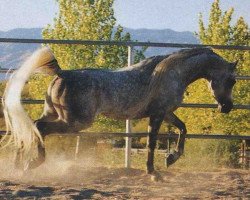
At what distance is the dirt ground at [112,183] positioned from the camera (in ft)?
14.8

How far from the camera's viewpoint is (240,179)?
560cm

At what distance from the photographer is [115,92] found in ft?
17.5

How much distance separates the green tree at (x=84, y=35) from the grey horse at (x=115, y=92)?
16.0 m

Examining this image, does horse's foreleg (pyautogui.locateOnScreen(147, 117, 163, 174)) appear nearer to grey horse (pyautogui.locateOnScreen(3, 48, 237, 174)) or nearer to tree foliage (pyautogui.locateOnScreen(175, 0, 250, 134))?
grey horse (pyautogui.locateOnScreen(3, 48, 237, 174))

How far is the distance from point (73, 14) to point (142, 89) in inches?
891

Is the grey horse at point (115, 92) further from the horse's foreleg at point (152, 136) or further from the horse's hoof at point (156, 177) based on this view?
the horse's hoof at point (156, 177)

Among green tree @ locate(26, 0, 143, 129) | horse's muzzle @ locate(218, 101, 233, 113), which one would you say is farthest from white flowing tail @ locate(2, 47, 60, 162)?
green tree @ locate(26, 0, 143, 129)

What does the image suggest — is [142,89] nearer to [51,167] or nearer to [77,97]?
[77,97]

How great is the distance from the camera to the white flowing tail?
5.04 metres

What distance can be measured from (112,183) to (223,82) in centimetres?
178

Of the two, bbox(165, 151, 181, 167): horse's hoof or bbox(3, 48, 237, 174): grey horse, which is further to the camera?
bbox(165, 151, 181, 167): horse's hoof

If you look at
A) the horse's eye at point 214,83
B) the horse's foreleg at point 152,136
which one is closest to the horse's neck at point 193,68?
the horse's eye at point 214,83

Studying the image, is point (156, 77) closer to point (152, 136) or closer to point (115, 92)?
point (115, 92)

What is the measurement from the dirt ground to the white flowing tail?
43 centimetres
